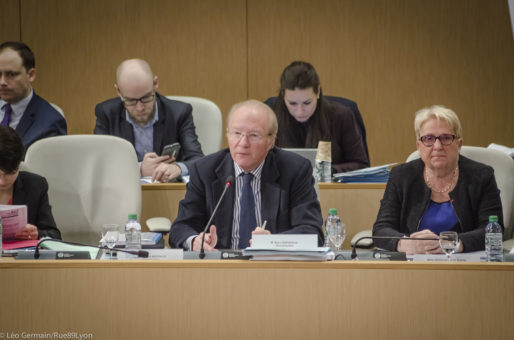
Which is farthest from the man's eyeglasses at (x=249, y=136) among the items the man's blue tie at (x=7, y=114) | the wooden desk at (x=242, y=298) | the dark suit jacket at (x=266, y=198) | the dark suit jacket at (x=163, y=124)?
the man's blue tie at (x=7, y=114)

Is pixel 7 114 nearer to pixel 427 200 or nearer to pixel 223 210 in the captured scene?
pixel 223 210

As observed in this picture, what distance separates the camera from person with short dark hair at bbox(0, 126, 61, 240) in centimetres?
311

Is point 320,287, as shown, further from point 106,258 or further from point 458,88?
point 458,88

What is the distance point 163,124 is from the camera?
4492 millimetres

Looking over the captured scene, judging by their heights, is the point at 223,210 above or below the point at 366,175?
below

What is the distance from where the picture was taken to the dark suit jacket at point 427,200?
10.3ft

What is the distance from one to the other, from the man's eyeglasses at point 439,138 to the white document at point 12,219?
1.66m

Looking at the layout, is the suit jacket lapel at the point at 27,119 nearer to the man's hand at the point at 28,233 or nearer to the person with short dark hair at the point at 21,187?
the person with short dark hair at the point at 21,187

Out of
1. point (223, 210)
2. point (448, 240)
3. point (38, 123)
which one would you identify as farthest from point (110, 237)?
point (38, 123)

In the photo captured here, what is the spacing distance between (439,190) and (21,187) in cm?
181

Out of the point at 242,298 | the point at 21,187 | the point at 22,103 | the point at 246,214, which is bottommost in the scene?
the point at 242,298

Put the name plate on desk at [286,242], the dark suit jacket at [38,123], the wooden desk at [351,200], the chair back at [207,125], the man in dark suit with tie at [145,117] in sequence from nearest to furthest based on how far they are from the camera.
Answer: the name plate on desk at [286,242] → the wooden desk at [351,200] → the dark suit jacket at [38,123] → the man in dark suit with tie at [145,117] → the chair back at [207,125]

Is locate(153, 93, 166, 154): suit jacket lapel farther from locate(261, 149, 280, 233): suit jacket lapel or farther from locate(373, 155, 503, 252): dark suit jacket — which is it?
locate(373, 155, 503, 252): dark suit jacket

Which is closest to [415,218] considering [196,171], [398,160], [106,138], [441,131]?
[441,131]
